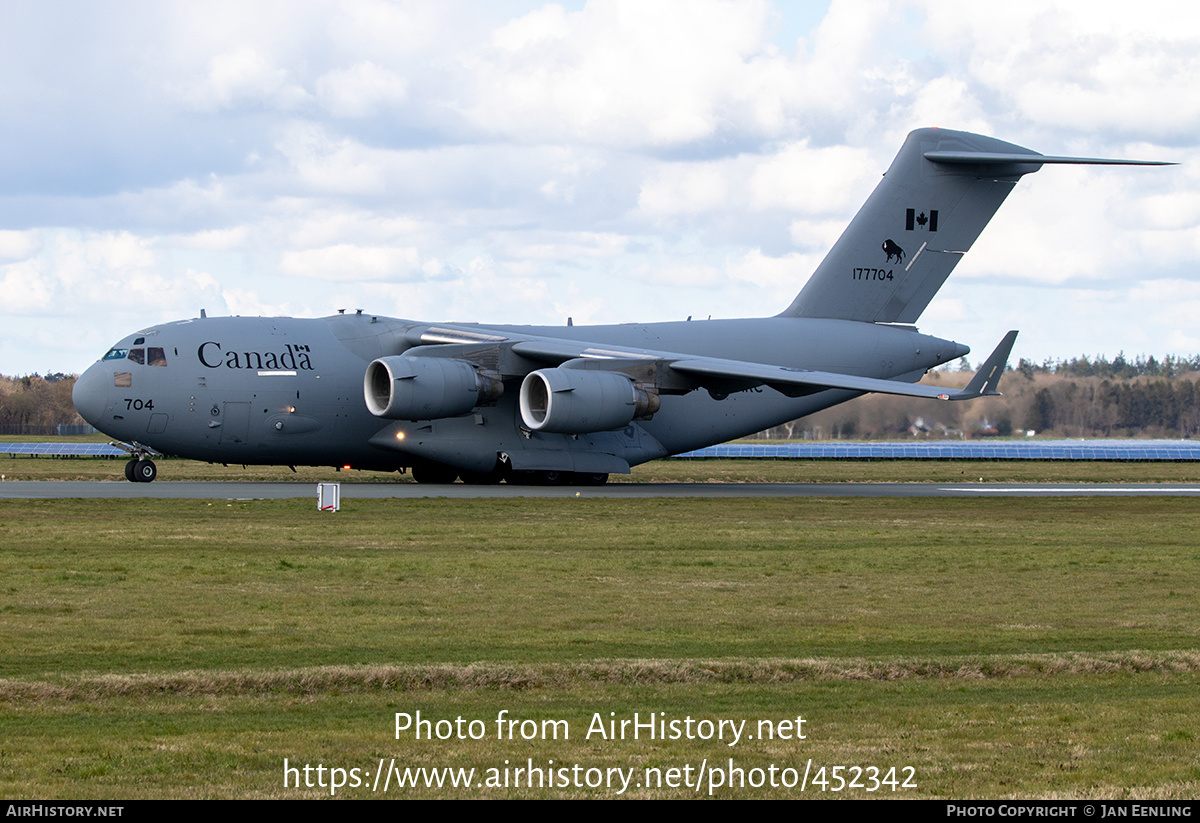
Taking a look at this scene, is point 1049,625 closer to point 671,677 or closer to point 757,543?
point 671,677

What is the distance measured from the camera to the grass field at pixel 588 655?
6.24 m

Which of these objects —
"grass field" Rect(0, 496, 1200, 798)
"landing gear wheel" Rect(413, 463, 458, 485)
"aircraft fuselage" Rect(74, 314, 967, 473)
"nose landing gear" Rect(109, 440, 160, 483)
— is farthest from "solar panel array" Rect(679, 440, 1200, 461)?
"grass field" Rect(0, 496, 1200, 798)

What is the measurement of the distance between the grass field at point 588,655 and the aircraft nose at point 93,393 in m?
7.56

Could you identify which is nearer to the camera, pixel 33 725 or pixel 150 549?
pixel 33 725

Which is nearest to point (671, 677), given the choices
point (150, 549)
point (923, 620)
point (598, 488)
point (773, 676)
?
point (773, 676)

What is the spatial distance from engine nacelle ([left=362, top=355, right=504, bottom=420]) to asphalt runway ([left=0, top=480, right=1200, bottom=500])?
153 cm

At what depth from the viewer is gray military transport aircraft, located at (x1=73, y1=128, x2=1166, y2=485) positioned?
25562mm

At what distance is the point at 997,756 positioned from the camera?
6367 millimetres

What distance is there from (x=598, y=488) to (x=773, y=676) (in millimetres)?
19772

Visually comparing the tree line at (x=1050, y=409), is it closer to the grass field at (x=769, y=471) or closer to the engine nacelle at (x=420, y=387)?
the grass field at (x=769, y=471)

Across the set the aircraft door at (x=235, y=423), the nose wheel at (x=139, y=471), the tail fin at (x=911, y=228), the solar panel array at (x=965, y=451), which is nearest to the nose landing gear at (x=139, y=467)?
the nose wheel at (x=139, y=471)

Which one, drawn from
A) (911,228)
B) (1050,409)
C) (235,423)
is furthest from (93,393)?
(1050,409)
